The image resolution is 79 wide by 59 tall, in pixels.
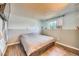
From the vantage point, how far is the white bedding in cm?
123

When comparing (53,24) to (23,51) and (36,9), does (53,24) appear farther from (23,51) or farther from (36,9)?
(23,51)

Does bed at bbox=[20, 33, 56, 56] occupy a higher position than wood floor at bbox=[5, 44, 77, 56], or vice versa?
bed at bbox=[20, 33, 56, 56]

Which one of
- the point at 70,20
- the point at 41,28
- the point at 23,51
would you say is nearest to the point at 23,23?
the point at 41,28

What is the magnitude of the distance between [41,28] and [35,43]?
8.2 inches

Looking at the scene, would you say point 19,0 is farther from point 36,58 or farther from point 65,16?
point 36,58

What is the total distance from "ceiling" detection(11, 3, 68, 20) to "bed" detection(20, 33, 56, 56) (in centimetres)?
28

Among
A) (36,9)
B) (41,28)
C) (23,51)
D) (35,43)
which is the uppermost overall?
(36,9)

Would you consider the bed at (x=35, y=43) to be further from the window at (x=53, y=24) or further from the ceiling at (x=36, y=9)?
the ceiling at (x=36, y=9)

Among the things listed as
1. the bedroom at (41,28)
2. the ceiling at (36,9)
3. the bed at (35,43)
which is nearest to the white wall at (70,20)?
the bedroom at (41,28)

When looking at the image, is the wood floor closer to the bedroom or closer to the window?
the bedroom

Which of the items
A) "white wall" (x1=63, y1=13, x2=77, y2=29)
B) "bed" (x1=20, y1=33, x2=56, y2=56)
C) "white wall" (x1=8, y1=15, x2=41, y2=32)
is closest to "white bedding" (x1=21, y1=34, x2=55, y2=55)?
"bed" (x1=20, y1=33, x2=56, y2=56)

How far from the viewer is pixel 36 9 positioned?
1300mm

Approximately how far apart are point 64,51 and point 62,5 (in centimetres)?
58

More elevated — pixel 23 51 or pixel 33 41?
pixel 33 41
